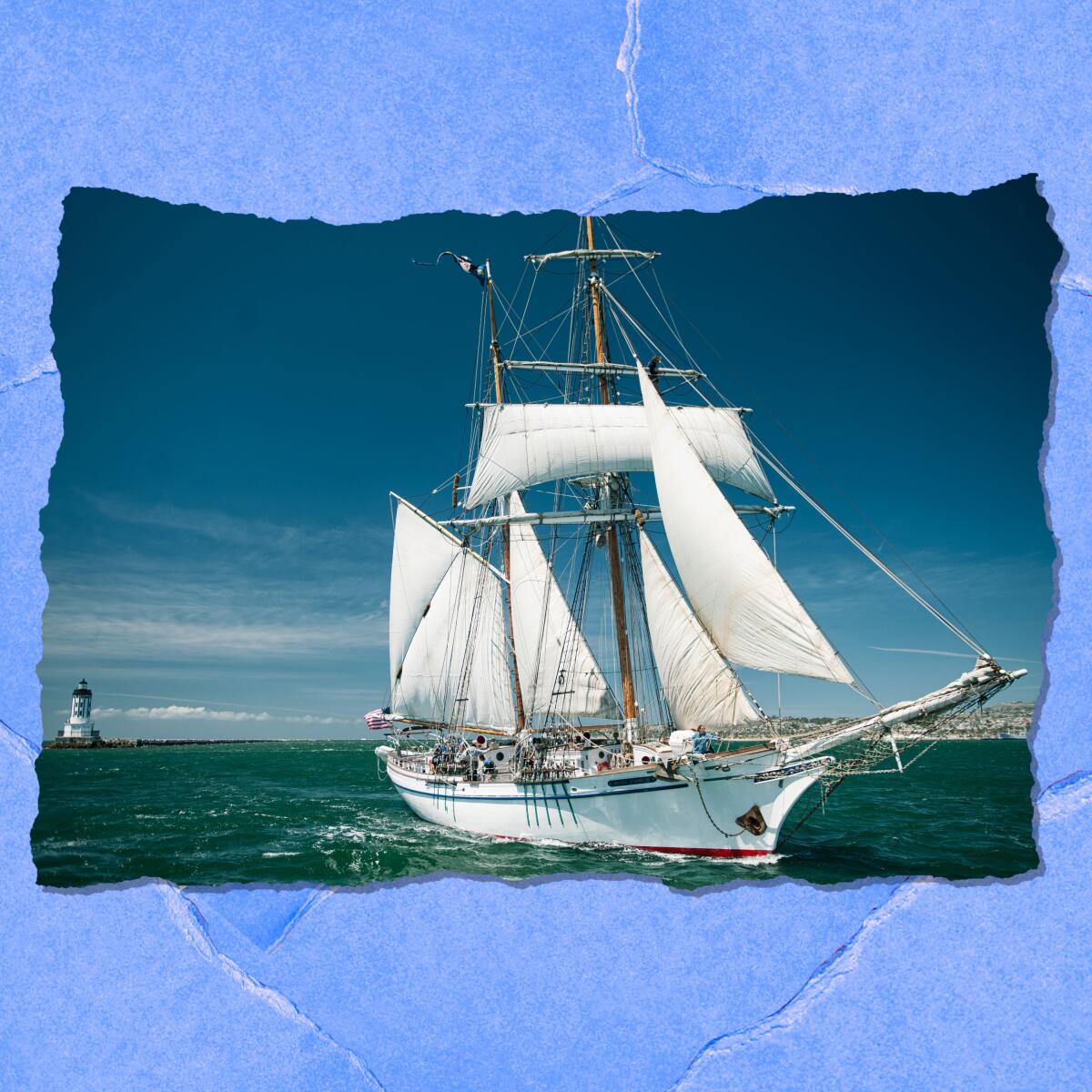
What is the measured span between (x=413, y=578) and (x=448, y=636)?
150 centimetres

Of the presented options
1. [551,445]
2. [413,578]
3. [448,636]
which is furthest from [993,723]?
[413,578]

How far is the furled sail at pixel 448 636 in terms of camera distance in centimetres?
1523

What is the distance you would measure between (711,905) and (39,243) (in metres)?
3.96

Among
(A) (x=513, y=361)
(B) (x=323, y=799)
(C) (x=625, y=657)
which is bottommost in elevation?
(B) (x=323, y=799)

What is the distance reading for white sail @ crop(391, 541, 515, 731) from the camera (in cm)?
1522

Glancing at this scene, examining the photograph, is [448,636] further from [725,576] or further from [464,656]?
[725,576]

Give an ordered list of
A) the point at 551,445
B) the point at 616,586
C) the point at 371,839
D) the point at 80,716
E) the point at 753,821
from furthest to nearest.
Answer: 1. the point at 551,445
2. the point at 616,586
3. the point at 753,821
4. the point at 371,839
5. the point at 80,716

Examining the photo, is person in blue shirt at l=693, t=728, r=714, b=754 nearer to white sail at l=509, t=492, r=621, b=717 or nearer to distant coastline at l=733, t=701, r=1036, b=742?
distant coastline at l=733, t=701, r=1036, b=742

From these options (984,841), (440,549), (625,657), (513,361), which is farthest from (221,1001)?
(440,549)

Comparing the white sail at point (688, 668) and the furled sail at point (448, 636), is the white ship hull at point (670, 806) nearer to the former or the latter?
the white sail at point (688, 668)

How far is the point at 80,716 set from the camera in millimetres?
3312

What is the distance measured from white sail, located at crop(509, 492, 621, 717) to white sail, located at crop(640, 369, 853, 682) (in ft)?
15.3

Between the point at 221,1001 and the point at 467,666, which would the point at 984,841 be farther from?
the point at 467,666

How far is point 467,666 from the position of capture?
15352mm
